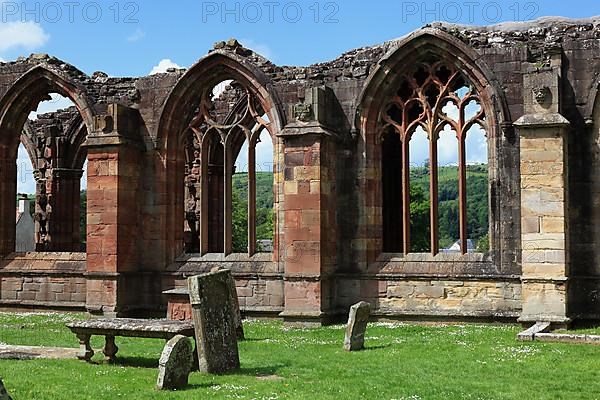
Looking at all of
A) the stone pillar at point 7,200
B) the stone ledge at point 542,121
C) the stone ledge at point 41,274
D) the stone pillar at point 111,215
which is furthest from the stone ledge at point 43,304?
the stone ledge at point 542,121

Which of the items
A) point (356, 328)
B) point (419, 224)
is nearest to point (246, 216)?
point (419, 224)

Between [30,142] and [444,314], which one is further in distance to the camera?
[30,142]

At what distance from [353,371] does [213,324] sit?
5.91 ft

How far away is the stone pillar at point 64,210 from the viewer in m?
24.3

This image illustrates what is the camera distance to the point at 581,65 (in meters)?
14.7

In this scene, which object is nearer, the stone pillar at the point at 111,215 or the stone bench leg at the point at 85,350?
the stone bench leg at the point at 85,350

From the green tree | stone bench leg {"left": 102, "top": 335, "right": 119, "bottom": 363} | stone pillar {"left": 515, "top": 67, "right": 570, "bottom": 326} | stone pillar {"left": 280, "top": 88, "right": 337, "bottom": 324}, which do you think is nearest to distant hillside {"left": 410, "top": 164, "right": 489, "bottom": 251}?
the green tree

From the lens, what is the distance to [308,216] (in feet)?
50.7

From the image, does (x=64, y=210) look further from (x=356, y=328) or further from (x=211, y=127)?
(x=356, y=328)

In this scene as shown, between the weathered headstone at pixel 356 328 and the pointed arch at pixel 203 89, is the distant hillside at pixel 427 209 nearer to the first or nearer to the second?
the pointed arch at pixel 203 89

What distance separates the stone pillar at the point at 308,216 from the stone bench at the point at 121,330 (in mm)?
5182

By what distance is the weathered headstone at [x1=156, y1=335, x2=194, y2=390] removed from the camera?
28.8ft

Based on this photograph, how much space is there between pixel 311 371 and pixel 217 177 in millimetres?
13979

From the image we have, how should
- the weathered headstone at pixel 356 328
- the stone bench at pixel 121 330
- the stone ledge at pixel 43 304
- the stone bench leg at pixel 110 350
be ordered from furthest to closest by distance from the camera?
1. the stone ledge at pixel 43 304
2. the weathered headstone at pixel 356 328
3. the stone bench leg at pixel 110 350
4. the stone bench at pixel 121 330
